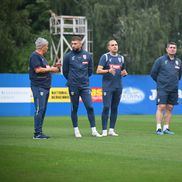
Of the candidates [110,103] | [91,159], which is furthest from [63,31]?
[91,159]

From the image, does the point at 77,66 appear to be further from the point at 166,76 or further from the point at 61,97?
the point at 61,97

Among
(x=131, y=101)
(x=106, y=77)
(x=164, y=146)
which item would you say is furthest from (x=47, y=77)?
(x=131, y=101)

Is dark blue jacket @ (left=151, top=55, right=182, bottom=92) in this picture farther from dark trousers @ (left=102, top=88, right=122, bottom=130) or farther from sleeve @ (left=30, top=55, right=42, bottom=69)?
sleeve @ (left=30, top=55, right=42, bottom=69)

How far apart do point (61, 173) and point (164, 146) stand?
356cm

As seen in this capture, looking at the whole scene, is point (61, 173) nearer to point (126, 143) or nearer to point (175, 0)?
point (126, 143)

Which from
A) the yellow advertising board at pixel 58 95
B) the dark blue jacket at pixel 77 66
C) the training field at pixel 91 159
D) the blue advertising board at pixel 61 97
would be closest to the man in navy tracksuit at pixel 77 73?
the dark blue jacket at pixel 77 66

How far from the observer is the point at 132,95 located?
92.0ft

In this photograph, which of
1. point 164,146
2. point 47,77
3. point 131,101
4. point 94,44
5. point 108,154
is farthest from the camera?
point 94,44

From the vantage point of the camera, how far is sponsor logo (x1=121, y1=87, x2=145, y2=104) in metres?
27.8

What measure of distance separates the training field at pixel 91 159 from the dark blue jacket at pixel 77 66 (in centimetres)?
130

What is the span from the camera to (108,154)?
1060 cm

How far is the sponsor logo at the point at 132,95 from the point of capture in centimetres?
2778

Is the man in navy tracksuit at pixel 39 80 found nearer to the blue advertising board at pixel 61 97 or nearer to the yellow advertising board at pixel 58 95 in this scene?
the blue advertising board at pixel 61 97

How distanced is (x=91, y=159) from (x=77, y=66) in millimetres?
4585
